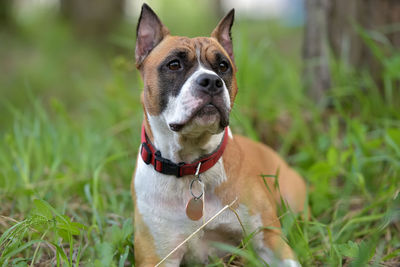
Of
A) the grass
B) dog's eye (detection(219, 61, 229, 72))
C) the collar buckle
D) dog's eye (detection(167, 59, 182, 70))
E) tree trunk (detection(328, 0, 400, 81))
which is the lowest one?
the grass

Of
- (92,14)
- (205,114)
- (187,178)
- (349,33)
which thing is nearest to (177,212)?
(187,178)

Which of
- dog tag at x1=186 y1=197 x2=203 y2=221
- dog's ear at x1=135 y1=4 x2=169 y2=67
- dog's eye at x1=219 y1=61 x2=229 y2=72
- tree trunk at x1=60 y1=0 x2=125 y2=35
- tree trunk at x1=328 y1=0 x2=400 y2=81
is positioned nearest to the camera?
dog tag at x1=186 y1=197 x2=203 y2=221

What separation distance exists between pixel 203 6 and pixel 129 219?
13099mm

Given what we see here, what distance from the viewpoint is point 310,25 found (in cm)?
444

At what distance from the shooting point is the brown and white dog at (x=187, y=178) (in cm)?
244

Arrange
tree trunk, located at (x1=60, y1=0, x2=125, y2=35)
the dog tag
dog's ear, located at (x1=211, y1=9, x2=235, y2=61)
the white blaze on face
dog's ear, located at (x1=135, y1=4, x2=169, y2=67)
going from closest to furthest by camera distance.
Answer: the white blaze on face < the dog tag < dog's ear, located at (x1=135, y1=4, x2=169, y2=67) < dog's ear, located at (x1=211, y1=9, x2=235, y2=61) < tree trunk, located at (x1=60, y1=0, x2=125, y2=35)

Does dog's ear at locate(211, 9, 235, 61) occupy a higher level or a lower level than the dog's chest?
higher

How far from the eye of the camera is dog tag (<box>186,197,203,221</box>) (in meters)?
2.43


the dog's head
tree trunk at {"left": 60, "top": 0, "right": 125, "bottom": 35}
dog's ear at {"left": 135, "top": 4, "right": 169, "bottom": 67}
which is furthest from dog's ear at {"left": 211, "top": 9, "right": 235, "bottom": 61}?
tree trunk at {"left": 60, "top": 0, "right": 125, "bottom": 35}

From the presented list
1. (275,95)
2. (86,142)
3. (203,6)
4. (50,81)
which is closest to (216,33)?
(86,142)

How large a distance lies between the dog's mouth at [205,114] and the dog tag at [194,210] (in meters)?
0.44

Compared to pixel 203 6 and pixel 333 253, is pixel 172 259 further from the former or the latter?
pixel 203 6

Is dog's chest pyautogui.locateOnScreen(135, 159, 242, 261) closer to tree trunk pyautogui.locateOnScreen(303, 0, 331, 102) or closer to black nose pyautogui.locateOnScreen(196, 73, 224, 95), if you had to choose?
black nose pyautogui.locateOnScreen(196, 73, 224, 95)

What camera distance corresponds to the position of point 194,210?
2.43m
